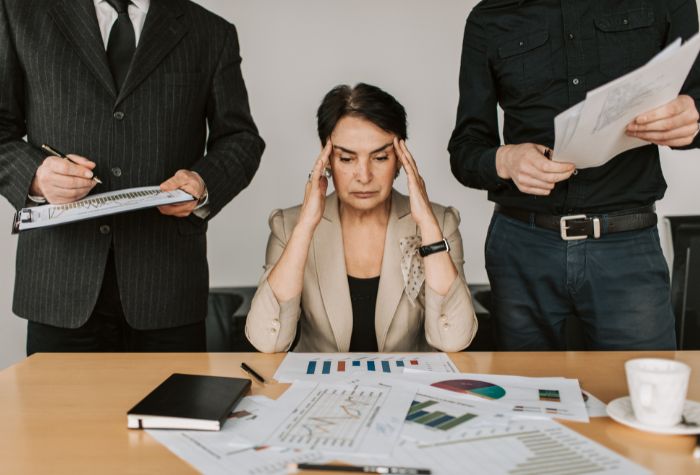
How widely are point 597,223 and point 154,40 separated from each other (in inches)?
50.5

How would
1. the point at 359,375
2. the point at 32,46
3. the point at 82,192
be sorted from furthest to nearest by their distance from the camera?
1. the point at 32,46
2. the point at 82,192
3. the point at 359,375

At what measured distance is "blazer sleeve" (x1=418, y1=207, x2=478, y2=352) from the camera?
66.2 inches

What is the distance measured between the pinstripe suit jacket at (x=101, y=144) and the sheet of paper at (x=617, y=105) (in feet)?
3.05

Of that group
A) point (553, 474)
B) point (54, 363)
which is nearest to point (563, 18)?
point (553, 474)

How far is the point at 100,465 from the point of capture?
1.03 m

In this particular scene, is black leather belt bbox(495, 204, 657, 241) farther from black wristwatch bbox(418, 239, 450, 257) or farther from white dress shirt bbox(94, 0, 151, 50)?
white dress shirt bbox(94, 0, 151, 50)

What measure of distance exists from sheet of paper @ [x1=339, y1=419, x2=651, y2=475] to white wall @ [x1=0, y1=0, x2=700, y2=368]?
2.28 m

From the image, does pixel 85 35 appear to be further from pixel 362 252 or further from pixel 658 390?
pixel 658 390

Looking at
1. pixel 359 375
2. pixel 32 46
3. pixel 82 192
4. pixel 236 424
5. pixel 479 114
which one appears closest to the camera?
pixel 236 424

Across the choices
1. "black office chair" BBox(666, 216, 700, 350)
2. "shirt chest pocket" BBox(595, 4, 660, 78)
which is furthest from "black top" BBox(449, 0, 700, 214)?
"black office chair" BBox(666, 216, 700, 350)

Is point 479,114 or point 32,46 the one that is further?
point 479,114

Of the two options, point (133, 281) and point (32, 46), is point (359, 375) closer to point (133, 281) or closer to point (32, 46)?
point (133, 281)

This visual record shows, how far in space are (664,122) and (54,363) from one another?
1440mm

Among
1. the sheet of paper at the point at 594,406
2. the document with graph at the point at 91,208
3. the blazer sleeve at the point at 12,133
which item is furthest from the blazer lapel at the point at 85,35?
the sheet of paper at the point at 594,406
